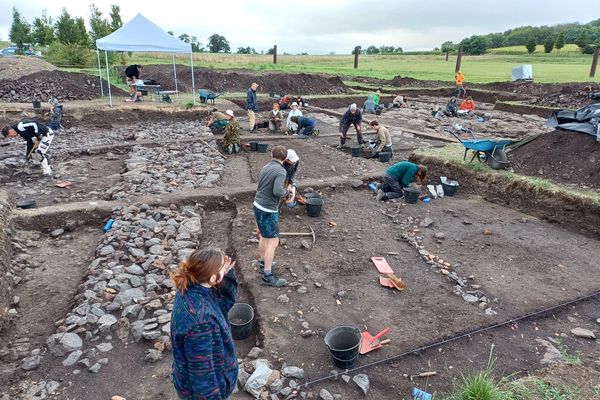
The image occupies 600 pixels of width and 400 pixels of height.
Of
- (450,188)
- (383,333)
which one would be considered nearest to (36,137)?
(383,333)

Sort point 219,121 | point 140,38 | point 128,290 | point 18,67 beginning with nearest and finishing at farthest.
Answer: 1. point 128,290
2. point 219,121
3. point 140,38
4. point 18,67

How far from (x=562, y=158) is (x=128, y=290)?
29.9ft

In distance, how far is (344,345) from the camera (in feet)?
13.7

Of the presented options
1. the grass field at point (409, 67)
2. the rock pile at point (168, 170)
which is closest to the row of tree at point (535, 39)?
the grass field at point (409, 67)

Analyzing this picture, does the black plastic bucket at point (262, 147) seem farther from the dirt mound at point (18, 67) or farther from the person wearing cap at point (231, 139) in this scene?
the dirt mound at point (18, 67)

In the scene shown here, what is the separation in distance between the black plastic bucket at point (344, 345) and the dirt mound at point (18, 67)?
2191 centimetres

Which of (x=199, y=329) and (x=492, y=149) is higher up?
(x=492, y=149)

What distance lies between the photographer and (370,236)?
6.91 m

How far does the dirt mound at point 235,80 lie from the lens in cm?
2523

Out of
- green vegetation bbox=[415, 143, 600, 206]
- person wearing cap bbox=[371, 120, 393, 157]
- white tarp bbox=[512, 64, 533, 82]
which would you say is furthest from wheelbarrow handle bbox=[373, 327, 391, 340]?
white tarp bbox=[512, 64, 533, 82]

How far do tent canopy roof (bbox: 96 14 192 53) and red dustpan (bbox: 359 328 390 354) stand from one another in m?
15.0

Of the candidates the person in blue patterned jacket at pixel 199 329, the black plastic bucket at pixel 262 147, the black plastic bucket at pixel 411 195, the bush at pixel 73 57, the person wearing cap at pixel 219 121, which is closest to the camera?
the person in blue patterned jacket at pixel 199 329

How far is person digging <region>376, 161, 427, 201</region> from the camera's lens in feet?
27.6

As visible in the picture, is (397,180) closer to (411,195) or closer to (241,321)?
(411,195)
